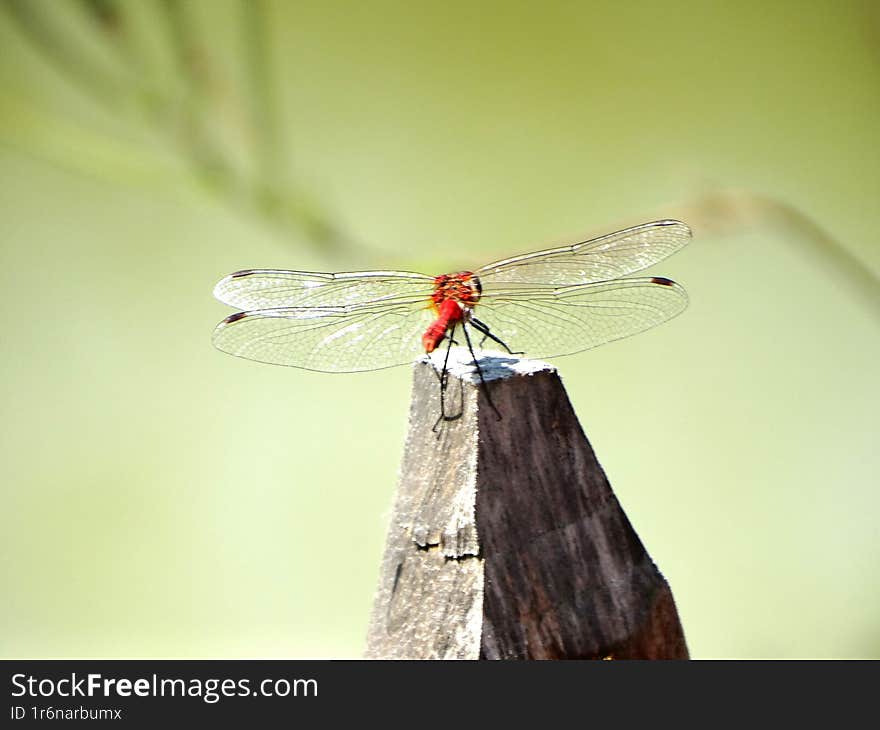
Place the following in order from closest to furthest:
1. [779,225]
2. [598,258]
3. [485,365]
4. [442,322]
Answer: [485,365]
[442,322]
[598,258]
[779,225]

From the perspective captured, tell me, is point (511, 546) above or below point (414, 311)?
below

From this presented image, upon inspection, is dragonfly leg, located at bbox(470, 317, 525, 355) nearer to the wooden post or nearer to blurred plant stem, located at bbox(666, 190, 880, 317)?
the wooden post

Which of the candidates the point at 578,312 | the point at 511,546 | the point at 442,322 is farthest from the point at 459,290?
the point at 511,546

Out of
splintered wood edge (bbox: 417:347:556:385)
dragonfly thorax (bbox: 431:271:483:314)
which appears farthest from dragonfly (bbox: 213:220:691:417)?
splintered wood edge (bbox: 417:347:556:385)

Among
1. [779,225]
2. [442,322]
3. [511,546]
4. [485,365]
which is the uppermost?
[779,225]

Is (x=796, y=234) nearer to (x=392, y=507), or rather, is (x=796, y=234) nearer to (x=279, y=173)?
(x=279, y=173)

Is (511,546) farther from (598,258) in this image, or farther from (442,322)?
(598,258)

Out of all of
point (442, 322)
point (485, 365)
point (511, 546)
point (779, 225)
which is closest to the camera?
point (511, 546)
